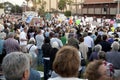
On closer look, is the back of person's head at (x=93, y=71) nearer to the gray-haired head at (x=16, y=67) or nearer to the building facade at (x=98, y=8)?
the gray-haired head at (x=16, y=67)

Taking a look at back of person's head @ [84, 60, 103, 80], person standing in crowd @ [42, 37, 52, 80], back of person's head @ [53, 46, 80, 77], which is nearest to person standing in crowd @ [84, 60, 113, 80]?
back of person's head @ [84, 60, 103, 80]

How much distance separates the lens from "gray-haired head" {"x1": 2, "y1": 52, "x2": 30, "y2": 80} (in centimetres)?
370

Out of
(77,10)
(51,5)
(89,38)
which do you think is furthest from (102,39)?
(51,5)

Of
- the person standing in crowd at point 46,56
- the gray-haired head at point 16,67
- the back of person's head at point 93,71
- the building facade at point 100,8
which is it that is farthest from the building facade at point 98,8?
the gray-haired head at point 16,67

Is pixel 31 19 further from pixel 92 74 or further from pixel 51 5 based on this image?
pixel 51 5

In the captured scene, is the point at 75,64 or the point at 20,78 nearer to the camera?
the point at 20,78

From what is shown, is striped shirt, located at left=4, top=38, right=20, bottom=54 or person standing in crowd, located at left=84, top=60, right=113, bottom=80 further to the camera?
striped shirt, located at left=4, top=38, right=20, bottom=54

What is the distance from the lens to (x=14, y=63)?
3.74 metres

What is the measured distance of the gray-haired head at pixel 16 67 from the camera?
3703 millimetres

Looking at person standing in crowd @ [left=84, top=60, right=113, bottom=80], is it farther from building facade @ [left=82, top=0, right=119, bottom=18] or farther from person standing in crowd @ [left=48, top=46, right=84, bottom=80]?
building facade @ [left=82, top=0, right=119, bottom=18]

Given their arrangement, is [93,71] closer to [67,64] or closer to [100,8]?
[67,64]

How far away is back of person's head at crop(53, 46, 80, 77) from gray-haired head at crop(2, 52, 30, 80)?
471 mm

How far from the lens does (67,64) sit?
410 centimetres

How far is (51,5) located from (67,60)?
129606 mm
